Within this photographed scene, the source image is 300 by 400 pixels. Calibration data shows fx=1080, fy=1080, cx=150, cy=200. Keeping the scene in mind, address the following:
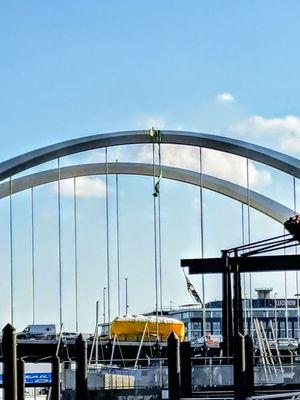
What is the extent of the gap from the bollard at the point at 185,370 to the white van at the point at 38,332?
25289 millimetres

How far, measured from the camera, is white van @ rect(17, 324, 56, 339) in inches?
1941

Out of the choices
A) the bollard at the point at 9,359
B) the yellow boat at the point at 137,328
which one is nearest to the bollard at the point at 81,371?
the bollard at the point at 9,359

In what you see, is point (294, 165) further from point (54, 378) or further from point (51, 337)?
point (54, 378)

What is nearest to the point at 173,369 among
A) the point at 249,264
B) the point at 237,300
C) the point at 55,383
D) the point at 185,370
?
the point at 185,370

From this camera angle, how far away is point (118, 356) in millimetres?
45531

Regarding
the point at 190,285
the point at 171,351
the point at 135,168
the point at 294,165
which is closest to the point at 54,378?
→ the point at 171,351

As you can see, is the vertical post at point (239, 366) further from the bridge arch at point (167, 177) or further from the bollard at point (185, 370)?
the bridge arch at point (167, 177)

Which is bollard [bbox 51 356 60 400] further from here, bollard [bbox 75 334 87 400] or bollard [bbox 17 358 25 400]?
bollard [bbox 17 358 25 400]

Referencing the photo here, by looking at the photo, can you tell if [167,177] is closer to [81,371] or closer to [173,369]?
[81,371]

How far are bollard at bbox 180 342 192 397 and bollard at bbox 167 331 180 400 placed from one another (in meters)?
2.00

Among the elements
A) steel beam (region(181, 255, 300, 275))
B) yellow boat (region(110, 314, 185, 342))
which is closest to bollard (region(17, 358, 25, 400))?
steel beam (region(181, 255, 300, 275))

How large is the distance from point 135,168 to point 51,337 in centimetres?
858

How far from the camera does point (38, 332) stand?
51.4 m

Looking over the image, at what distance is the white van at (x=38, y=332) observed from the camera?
4931 centimetres
